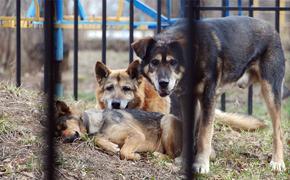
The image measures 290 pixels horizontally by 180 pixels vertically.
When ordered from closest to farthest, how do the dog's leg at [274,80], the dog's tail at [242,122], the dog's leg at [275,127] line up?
the dog's leg at [275,127] < the dog's leg at [274,80] < the dog's tail at [242,122]

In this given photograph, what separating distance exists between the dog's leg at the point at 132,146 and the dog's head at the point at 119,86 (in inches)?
31.4

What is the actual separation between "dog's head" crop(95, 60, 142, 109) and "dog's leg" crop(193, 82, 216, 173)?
1.02 metres

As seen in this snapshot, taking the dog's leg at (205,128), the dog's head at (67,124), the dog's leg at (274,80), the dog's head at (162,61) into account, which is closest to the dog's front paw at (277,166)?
the dog's leg at (274,80)

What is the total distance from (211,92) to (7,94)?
2.01 m

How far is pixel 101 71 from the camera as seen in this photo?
21.2 ft

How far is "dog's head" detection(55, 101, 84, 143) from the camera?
17.7 ft

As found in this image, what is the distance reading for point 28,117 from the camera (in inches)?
224

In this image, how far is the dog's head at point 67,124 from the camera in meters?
5.38

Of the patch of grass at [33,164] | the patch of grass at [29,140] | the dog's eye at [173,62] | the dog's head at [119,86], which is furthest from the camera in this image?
the dog's head at [119,86]

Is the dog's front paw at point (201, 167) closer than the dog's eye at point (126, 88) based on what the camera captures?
Yes

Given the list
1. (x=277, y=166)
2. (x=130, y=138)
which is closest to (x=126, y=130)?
(x=130, y=138)

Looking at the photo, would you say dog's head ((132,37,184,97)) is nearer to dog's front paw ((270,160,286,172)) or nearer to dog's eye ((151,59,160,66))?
dog's eye ((151,59,160,66))

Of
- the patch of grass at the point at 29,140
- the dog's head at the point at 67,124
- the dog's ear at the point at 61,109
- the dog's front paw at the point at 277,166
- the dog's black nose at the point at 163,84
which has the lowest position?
the dog's front paw at the point at 277,166

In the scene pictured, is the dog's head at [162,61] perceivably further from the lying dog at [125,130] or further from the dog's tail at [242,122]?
the dog's tail at [242,122]
